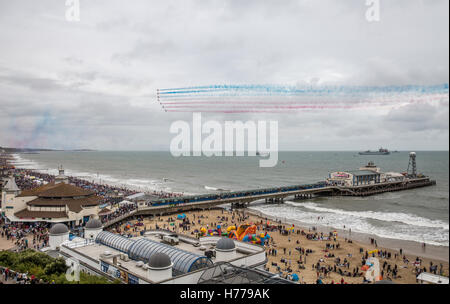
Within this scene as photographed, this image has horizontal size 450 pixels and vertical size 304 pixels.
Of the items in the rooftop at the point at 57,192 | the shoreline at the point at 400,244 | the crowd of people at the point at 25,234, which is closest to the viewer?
the crowd of people at the point at 25,234

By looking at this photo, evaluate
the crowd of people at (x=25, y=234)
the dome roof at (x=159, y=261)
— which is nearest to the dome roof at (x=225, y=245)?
the dome roof at (x=159, y=261)

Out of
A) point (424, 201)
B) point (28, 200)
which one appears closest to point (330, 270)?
point (28, 200)

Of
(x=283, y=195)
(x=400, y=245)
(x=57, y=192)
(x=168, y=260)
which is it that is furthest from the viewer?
(x=283, y=195)

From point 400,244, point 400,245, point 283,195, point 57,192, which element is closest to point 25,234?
point 57,192

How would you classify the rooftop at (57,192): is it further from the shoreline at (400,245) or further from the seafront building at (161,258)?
the shoreline at (400,245)

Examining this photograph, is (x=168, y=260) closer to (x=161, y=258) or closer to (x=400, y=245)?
(x=161, y=258)
